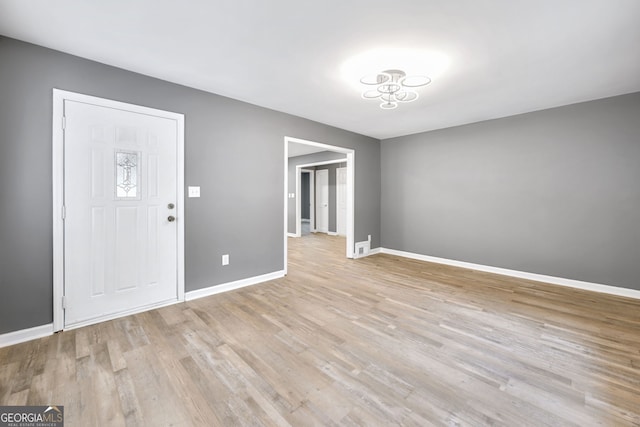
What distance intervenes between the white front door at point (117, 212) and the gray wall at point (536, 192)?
14.0ft

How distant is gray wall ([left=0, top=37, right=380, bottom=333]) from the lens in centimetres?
213

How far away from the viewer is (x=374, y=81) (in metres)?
2.88

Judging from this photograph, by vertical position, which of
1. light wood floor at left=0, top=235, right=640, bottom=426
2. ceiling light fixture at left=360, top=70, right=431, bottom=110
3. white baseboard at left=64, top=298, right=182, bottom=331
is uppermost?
ceiling light fixture at left=360, top=70, right=431, bottom=110

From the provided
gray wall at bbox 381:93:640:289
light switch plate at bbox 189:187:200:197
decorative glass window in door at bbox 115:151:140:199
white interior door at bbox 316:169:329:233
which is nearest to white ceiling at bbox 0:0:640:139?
gray wall at bbox 381:93:640:289

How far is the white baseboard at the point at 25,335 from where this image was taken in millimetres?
2105

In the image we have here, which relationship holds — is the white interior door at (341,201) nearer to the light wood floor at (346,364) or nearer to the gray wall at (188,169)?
the gray wall at (188,169)

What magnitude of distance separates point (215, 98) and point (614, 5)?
3.57m

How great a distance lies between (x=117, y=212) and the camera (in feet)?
8.53

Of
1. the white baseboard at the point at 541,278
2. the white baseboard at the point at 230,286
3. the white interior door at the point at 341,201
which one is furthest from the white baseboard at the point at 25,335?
the white interior door at the point at 341,201

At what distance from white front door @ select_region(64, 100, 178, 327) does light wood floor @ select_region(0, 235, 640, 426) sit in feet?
0.94

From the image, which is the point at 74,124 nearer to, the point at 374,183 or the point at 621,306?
the point at 374,183

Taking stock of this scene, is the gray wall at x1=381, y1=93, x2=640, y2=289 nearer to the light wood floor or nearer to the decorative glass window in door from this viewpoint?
the light wood floor

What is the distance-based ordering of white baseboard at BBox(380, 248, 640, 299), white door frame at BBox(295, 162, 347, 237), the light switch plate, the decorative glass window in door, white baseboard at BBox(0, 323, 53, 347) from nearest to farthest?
white baseboard at BBox(0, 323, 53, 347), the decorative glass window in door, the light switch plate, white baseboard at BBox(380, 248, 640, 299), white door frame at BBox(295, 162, 347, 237)


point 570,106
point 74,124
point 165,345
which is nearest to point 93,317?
point 165,345
